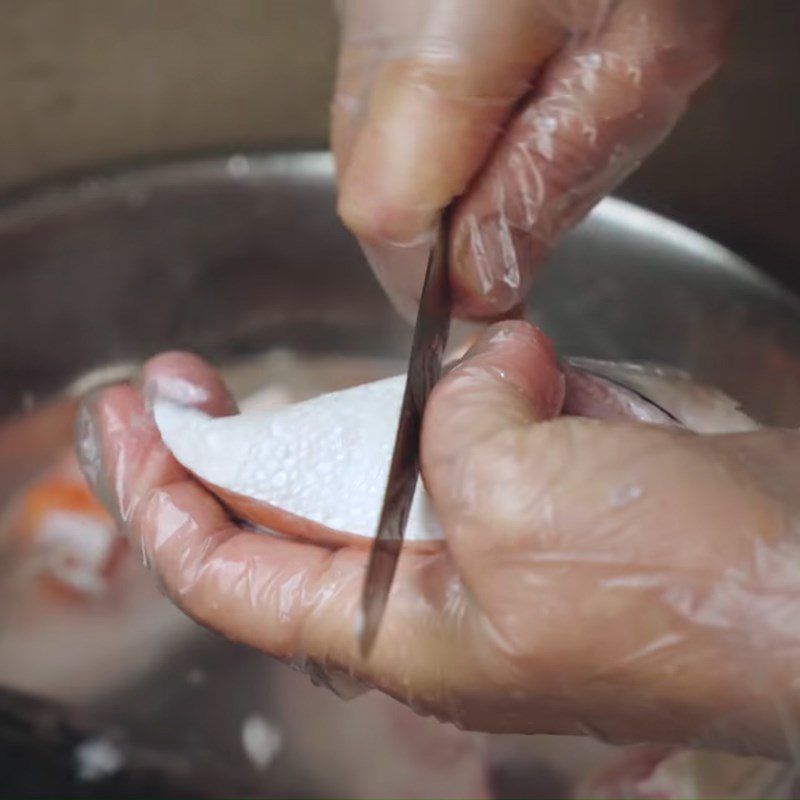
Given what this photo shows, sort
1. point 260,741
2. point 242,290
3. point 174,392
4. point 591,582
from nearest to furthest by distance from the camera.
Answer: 1. point 591,582
2. point 174,392
3. point 260,741
4. point 242,290

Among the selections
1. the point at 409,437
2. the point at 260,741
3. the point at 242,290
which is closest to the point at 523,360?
the point at 409,437

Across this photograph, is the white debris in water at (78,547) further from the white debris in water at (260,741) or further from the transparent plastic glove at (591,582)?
the transparent plastic glove at (591,582)

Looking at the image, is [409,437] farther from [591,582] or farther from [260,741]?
[260,741]

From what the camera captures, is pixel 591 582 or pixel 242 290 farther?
pixel 242 290

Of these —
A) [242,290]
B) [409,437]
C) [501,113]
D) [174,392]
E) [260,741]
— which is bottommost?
[260,741]

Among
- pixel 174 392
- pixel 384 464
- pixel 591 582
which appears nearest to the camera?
pixel 591 582

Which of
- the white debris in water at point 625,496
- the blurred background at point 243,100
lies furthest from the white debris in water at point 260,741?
the blurred background at point 243,100

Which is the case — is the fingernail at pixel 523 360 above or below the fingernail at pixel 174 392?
above

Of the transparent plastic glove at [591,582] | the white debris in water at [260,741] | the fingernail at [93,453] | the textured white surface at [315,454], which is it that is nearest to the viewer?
the transparent plastic glove at [591,582]
